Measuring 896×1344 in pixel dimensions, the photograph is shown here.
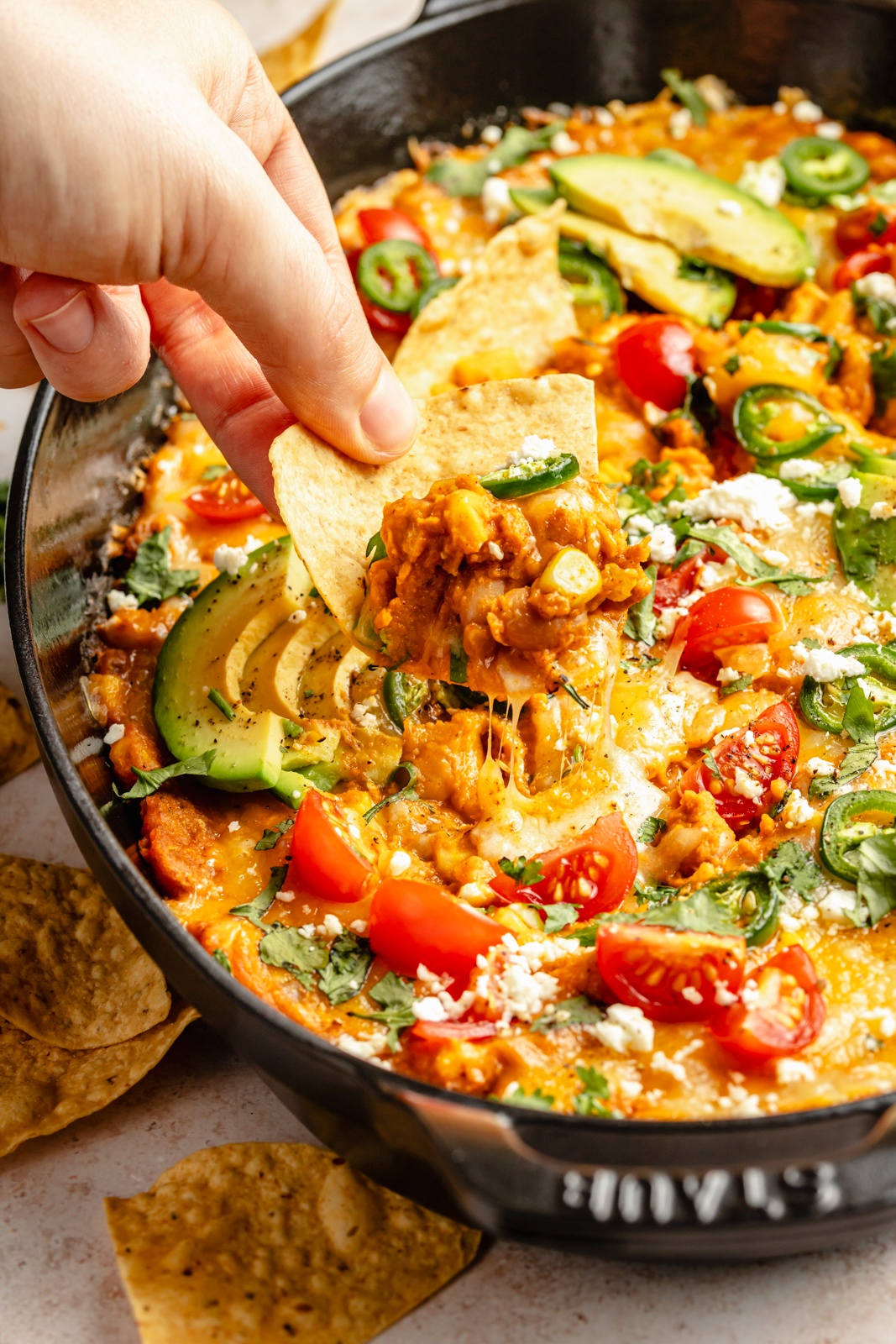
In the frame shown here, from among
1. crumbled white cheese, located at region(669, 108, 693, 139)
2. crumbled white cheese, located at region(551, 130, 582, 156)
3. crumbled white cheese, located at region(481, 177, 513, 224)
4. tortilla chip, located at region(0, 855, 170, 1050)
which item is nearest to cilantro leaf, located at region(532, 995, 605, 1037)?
tortilla chip, located at region(0, 855, 170, 1050)

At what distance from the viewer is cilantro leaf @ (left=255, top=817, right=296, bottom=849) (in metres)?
2.93

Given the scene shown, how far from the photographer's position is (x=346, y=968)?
106 inches

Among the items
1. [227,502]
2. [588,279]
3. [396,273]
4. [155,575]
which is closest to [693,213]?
[588,279]

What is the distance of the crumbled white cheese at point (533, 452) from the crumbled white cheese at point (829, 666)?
2.59ft

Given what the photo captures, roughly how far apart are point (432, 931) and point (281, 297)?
1275mm

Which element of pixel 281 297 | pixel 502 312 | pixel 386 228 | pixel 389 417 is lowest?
pixel 502 312

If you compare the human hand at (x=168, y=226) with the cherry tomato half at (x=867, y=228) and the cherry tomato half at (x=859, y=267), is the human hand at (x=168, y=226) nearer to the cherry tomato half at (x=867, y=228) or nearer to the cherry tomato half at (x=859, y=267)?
the cherry tomato half at (x=859, y=267)

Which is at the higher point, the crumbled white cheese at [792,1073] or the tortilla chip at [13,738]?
the tortilla chip at [13,738]

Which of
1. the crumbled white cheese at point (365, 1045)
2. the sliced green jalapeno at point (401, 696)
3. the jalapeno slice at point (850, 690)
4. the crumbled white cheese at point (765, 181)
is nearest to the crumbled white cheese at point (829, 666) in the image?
the jalapeno slice at point (850, 690)

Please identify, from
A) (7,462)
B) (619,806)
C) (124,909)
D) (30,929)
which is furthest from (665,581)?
(7,462)

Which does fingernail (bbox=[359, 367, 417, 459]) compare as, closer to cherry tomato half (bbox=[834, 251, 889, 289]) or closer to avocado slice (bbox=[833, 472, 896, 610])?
avocado slice (bbox=[833, 472, 896, 610])

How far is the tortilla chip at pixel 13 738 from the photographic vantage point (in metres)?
3.62

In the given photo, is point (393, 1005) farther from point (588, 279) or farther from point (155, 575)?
point (588, 279)

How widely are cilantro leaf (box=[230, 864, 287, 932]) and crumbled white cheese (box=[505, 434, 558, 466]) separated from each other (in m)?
1.02
